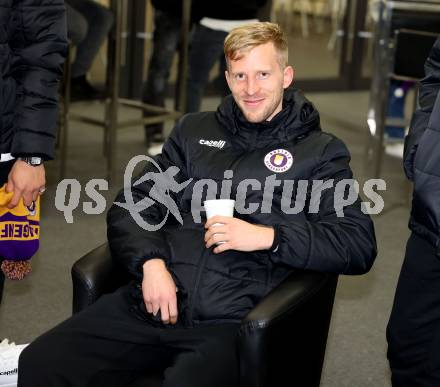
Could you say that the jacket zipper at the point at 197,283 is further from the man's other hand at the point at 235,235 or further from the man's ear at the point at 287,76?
the man's ear at the point at 287,76

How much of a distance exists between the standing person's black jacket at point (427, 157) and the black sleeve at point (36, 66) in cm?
96

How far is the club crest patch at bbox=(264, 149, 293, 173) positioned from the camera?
2.39 m

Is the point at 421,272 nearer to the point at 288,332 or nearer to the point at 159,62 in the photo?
the point at 288,332

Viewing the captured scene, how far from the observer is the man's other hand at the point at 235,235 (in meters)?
2.24

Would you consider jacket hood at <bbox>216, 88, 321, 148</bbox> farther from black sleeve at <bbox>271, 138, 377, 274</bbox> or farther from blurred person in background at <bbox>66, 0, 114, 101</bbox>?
blurred person in background at <bbox>66, 0, 114, 101</bbox>

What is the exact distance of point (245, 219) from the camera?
2.42 m

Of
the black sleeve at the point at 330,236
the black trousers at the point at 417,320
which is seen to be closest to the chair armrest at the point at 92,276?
the black sleeve at the point at 330,236

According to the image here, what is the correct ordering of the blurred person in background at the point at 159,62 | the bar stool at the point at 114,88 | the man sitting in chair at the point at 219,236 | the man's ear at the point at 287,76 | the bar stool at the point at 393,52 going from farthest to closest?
the blurred person in background at the point at 159,62, the bar stool at the point at 114,88, the bar stool at the point at 393,52, the man's ear at the point at 287,76, the man sitting in chair at the point at 219,236

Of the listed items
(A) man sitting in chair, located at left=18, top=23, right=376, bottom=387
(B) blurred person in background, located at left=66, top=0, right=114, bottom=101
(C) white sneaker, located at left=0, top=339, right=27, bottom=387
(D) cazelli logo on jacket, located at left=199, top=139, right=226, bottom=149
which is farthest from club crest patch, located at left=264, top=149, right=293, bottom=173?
(B) blurred person in background, located at left=66, top=0, right=114, bottom=101

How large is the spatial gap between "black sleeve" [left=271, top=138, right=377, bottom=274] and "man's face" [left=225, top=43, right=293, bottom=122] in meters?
0.20

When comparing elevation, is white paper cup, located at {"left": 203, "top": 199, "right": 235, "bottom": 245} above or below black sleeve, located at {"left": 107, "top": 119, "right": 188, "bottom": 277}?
above

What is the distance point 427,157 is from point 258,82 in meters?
0.53

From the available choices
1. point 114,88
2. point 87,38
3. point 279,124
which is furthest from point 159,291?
point 87,38

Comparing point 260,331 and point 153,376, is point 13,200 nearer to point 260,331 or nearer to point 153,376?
point 153,376
